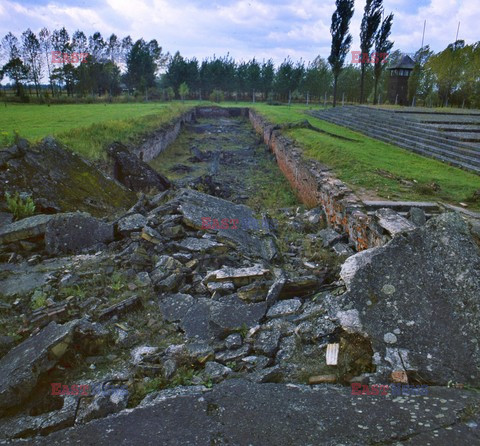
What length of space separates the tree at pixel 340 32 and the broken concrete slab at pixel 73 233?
3307 centimetres

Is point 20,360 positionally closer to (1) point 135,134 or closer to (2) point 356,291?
(2) point 356,291

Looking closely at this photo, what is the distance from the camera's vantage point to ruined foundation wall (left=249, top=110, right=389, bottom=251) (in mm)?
5922

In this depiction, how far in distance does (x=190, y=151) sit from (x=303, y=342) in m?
15.5

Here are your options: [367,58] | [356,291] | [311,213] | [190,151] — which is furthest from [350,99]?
[356,291]

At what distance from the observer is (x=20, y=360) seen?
11.2ft

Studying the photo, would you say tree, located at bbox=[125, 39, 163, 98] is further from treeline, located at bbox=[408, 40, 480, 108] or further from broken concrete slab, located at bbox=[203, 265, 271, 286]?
broken concrete slab, located at bbox=[203, 265, 271, 286]

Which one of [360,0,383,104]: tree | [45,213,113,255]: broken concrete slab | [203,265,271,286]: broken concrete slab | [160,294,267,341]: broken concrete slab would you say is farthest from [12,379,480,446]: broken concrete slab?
[360,0,383,104]: tree

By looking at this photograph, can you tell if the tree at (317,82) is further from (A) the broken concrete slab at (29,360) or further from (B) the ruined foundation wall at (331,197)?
(A) the broken concrete slab at (29,360)

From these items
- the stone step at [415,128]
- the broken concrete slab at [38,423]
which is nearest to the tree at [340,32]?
the stone step at [415,128]

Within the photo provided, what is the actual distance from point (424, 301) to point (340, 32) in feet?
117

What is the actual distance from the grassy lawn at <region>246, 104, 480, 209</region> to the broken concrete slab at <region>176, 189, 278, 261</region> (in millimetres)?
2390

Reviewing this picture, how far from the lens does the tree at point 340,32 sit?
106 ft

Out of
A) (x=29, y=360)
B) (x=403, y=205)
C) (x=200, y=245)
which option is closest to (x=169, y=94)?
(x=200, y=245)

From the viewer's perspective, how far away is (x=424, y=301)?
345cm
